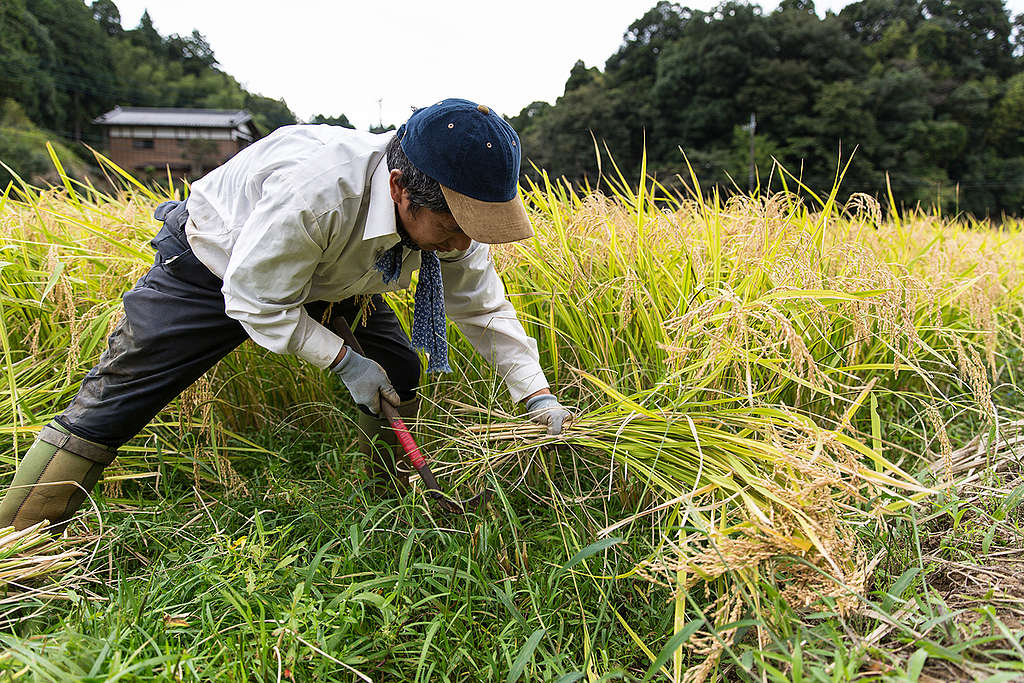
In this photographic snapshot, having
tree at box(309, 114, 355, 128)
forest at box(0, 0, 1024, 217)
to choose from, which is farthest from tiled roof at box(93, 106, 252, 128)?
tree at box(309, 114, 355, 128)

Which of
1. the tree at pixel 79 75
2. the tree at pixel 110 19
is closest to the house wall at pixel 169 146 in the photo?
the tree at pixel 79 75

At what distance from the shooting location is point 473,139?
144 cm

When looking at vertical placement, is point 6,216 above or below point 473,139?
below

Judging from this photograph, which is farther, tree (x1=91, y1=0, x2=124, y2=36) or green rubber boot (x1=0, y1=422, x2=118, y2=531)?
tree (x1=91, y1=0, x2=124, y2=36)

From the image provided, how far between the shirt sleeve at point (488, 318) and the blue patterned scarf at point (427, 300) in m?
0.10

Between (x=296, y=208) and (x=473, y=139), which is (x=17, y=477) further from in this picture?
(x=473, y=139)

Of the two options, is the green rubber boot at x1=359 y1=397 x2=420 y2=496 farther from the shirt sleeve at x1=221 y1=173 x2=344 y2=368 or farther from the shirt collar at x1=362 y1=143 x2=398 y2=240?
the shirt collar at x1=362 y1=143 x2=398 y2=240

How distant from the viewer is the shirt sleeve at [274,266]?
1.49 metres

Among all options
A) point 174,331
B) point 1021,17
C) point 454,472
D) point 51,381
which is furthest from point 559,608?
point 1021,17

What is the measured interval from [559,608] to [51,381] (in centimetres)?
178

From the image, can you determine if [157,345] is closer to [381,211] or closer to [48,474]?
[48,474]

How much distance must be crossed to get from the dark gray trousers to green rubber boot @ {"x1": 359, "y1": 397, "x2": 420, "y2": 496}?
0.54m

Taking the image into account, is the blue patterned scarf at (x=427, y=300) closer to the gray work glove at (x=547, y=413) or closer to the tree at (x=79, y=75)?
the gray work glove at (x=547, y=413)

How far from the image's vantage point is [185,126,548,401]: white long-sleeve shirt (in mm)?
1511
